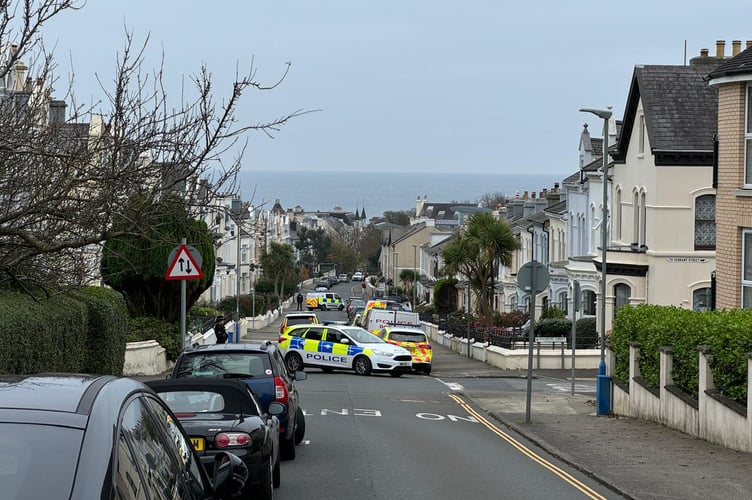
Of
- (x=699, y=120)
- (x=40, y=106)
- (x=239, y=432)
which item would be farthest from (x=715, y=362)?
(x=699, y=120)

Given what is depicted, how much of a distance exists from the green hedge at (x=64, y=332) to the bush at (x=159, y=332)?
8.06 m

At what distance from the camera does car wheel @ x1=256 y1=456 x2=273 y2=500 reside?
36.5 ft

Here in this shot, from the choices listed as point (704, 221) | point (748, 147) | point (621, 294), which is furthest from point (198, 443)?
point (621, 294)

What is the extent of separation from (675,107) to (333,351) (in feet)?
47.7

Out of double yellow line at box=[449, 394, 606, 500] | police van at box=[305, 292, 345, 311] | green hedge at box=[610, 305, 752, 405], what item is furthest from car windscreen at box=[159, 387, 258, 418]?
police van at box=[305, 292, 345, 311]

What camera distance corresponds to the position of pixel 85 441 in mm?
4543

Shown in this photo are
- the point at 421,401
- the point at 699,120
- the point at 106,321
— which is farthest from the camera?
the point at 699,120

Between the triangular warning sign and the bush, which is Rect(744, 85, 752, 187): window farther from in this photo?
the bush

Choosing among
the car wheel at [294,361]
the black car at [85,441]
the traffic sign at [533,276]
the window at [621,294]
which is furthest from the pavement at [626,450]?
the window at [621,294]

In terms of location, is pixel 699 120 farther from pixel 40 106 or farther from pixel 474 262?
pixel 40 106

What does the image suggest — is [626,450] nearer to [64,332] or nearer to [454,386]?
[64,332]

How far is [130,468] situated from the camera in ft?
15.5

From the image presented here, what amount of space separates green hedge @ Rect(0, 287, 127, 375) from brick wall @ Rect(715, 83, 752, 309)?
496 inches

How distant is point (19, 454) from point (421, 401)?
23.7 m
